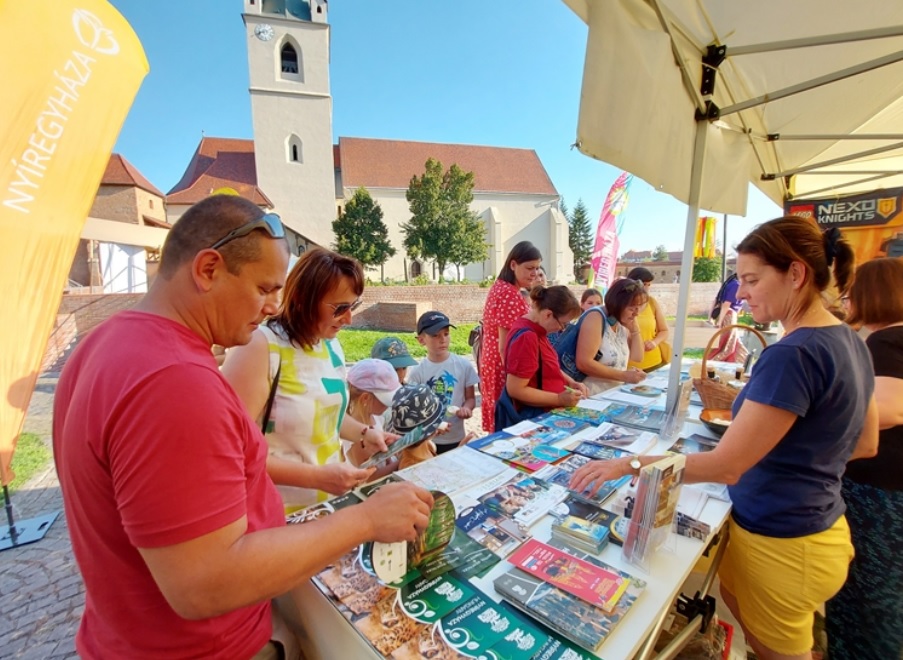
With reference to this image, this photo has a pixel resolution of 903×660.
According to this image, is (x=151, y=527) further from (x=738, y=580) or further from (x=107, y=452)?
(x=738, y=580)

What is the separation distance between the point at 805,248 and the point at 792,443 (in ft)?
2.05

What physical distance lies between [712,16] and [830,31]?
0.97 meters

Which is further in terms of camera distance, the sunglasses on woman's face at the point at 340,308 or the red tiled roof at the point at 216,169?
the red tiled roof at the point at 216,169

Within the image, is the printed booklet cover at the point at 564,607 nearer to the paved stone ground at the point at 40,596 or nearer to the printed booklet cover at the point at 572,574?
the printed booklet cover at the point at 572,574

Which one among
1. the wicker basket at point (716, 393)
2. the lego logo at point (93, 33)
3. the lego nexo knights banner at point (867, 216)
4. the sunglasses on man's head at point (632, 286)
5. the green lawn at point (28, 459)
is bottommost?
the green lawn at point (28, 459)

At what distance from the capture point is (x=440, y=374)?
308 cm

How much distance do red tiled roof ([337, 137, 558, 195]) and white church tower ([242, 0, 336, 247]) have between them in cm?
702

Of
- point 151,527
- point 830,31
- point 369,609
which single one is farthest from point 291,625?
point 830,31

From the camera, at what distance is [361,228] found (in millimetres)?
24594

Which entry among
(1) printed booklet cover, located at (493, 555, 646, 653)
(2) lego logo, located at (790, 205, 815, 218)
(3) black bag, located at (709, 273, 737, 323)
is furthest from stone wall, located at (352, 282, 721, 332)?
(1) printed booklet cover, located at (493, 555, 646, 653)

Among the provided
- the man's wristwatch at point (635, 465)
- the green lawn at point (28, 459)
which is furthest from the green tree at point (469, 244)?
the man's wristwatch at point (635, 465)

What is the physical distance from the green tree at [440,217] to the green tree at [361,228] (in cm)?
291

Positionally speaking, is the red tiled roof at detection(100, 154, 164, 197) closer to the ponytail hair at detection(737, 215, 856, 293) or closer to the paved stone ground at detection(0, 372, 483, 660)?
the paved stone ground at detection(0, 372, 483, 660)

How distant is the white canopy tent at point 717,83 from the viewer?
1365 mm
